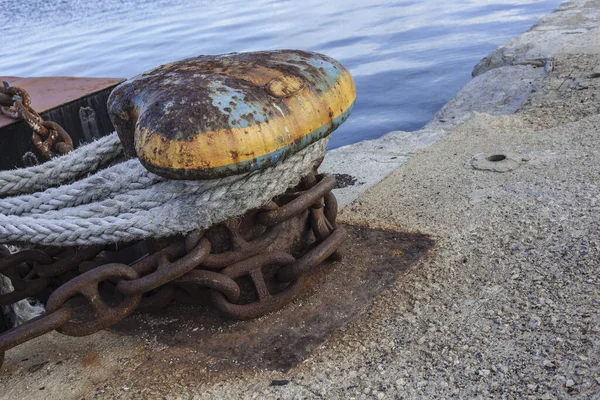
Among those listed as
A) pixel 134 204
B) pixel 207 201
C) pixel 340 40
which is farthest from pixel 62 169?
pixel 340 40

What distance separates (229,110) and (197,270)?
0.41 metres

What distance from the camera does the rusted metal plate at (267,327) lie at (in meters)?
1.61

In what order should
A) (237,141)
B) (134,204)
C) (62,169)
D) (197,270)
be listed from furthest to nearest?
(62,169) → (134,204) → (197,270) → (237,141)

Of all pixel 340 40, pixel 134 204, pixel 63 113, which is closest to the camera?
pixel 134 204

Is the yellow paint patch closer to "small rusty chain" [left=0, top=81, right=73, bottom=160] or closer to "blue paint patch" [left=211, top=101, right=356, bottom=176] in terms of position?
"blue paint patch" [left=211, top=101, right=356, bottom=176]

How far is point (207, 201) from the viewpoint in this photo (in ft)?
5.43

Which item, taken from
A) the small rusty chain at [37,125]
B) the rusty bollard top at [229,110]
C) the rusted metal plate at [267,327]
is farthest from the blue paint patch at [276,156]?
the small rusty chain at [37,125]

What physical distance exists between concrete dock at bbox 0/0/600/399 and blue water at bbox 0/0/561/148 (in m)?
2.28

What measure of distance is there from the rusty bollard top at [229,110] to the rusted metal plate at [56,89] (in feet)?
2.42

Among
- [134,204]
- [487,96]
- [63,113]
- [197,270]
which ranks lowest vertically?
[487,96]

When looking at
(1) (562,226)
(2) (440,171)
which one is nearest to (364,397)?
(1) (562,226)

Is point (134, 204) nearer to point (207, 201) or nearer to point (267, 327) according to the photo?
point (207, 201)

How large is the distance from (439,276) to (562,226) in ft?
1.42

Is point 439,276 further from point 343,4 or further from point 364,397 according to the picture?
point 343,4
